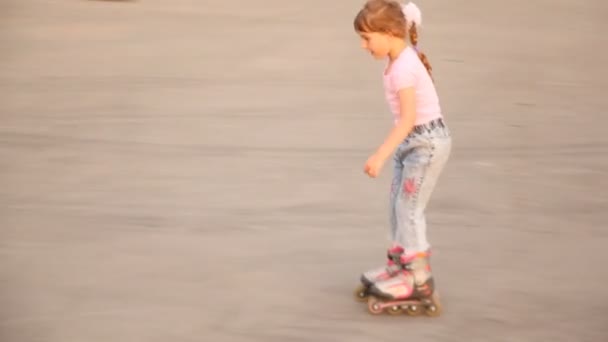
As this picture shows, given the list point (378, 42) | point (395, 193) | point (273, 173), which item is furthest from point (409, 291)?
point (273, 173)

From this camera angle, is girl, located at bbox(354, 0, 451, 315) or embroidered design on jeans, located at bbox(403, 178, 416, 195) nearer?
girl, located at bbox(354, 0, 451, 315)

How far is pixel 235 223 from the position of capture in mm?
5906

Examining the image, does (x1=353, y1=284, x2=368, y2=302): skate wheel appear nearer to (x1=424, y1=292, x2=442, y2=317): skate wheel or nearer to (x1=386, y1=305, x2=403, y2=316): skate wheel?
(x1=386, y1=305, x2=403, y2=316): skate wheel

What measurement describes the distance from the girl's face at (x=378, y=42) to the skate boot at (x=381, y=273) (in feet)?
2.83

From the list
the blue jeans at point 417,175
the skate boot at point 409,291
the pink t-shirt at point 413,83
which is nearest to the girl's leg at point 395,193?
the blue jeans at point 417,175

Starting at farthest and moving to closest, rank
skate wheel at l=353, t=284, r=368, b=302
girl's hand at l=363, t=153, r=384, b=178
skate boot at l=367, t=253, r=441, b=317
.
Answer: skate wheel at l=353, t=284, r=368, b=302 < skate boot at l=367, t=253, r=441, b=317 < girl's hand at l=363, t=153, r=384, b=178

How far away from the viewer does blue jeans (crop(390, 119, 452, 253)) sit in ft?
15.5

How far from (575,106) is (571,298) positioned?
290 centimetres

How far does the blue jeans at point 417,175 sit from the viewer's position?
4727mm

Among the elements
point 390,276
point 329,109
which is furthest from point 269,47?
point 390,276

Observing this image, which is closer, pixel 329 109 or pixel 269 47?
pixel 329 109

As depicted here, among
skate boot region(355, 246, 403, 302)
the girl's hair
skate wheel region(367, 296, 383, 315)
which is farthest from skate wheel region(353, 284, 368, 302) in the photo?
the girl's hair

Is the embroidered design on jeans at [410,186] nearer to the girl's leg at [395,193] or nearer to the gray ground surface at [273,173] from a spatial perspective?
the girl's leg at [395,193]

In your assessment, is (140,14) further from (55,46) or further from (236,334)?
(236,334)
